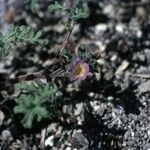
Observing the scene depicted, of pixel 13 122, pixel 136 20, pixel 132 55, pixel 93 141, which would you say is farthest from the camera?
pixel 136 20

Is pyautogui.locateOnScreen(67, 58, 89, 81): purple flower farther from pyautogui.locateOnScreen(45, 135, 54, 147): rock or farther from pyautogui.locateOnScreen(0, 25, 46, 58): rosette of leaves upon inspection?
pyautogui.locateOnScreen(45, 135, 54, 147): rock

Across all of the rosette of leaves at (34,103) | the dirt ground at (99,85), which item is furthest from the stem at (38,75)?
the rosette of leaves at (34,103)

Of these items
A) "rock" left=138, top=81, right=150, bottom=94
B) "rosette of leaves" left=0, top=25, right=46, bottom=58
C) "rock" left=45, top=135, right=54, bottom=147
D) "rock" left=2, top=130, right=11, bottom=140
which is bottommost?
"rock" left=138, top=81, right=150, bottom=94

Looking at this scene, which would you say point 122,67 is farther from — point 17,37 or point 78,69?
point 17,37

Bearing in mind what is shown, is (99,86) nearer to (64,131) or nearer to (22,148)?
(64,131)

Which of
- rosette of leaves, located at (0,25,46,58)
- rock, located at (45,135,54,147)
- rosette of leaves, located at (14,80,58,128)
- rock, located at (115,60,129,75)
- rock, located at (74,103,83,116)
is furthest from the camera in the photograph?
rock, located at (115,60,129,75)

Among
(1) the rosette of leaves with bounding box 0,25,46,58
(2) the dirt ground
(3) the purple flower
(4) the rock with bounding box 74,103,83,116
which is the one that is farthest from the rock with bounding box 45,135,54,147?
(1) the rosette of leaves with bounding box 0,25,46,58

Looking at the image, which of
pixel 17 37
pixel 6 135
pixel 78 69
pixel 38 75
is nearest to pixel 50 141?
pixel 6 135

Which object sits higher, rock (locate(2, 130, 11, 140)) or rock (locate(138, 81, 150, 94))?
rock (locate(2, 130, 11, 140))

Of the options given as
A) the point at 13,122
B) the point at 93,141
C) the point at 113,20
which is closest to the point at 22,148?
the point at 13,122
